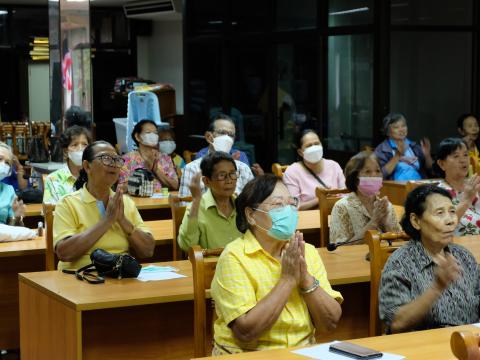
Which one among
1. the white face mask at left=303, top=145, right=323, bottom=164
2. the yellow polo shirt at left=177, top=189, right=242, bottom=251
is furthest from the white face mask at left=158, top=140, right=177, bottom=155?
the yellow polo shirt at left=177, top=189, right=242, bottom=251

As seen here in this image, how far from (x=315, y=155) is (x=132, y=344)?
3.49 m

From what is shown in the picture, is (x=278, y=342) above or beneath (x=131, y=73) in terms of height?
beneath

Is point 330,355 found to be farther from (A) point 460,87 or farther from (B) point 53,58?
(A) point 460,87

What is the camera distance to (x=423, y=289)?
3469 millimetres

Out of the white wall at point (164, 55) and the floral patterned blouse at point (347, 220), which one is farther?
the white wall at point (164, 55)

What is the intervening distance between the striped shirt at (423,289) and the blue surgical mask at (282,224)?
47 centimetres

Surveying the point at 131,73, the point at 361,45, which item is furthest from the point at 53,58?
the point at 131,73

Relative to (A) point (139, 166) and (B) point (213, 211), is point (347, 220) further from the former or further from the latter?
(A) point (139, 166)

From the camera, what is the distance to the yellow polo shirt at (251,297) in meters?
3.13

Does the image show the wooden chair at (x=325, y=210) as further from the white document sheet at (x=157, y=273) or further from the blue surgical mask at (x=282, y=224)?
the blue surgical mask at (x=282, y=224)

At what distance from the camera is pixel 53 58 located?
7.49 metres

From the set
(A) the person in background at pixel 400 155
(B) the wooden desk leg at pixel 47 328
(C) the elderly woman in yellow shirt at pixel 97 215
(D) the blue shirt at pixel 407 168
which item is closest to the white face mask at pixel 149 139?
(A) the person in background at pixel 400 155

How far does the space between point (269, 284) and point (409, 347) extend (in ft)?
1.65

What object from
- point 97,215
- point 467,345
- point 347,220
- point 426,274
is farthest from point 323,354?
point 347,220
